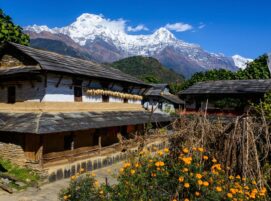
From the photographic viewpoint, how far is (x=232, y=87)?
3566 centimetres

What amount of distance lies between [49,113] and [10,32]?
40.2 ft

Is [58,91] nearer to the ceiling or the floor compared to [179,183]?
nearer to the ceiling

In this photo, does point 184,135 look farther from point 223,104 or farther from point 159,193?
point 223,104

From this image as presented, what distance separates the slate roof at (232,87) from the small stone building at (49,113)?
13100 mm

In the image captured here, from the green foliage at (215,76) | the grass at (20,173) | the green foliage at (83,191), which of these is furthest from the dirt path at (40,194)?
the green foliage at (215,76)

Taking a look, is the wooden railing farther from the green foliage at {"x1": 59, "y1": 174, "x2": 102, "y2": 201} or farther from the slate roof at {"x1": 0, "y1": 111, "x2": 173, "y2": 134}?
the green foliage at {"x1": 59, "y1": 174, "x2": 102, "y2": 201}

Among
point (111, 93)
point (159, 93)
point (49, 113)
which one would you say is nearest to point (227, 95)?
point (111, 93)

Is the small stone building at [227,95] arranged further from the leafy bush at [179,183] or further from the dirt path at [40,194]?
the leafy bush at [179,183]

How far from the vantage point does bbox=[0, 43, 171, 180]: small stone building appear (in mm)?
19188

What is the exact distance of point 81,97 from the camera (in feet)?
81.0

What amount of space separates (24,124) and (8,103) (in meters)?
4.77

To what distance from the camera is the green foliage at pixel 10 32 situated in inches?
1105

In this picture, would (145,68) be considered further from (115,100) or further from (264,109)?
(264,109)

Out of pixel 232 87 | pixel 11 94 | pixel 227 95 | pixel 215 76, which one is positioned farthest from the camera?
pixel 215 76
